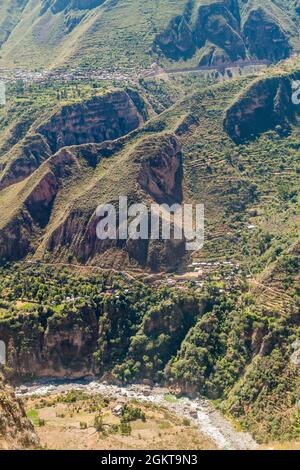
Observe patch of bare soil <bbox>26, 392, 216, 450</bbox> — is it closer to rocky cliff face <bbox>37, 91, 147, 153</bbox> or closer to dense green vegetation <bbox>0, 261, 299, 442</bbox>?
dense green vegetation <bbox>0, 261, 299, 442</bbox>

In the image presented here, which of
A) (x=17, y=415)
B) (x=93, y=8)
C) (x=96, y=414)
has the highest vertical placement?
(x=93, y=8)

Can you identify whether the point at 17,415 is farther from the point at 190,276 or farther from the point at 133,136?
the point at 133,136

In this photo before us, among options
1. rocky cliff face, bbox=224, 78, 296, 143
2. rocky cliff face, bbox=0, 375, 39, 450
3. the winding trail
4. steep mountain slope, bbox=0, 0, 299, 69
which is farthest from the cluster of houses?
rocky cliff face, bbox=0, 375, 39, 450

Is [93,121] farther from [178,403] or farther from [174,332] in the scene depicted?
[178,403]

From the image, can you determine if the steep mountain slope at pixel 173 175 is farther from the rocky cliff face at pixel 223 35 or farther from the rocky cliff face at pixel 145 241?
the rocky cliff face at pixel 223 35

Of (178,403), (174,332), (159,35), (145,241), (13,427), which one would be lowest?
(178,403)

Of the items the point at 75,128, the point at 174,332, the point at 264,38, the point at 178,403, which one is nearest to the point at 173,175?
the point at 174,332

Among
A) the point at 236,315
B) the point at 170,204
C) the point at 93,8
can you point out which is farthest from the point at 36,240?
the point at 93,8

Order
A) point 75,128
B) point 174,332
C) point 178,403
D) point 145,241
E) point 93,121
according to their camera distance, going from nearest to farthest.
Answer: point 178,403 < point 174,332 < point 145,241 < point 75,128 < point 93,121
